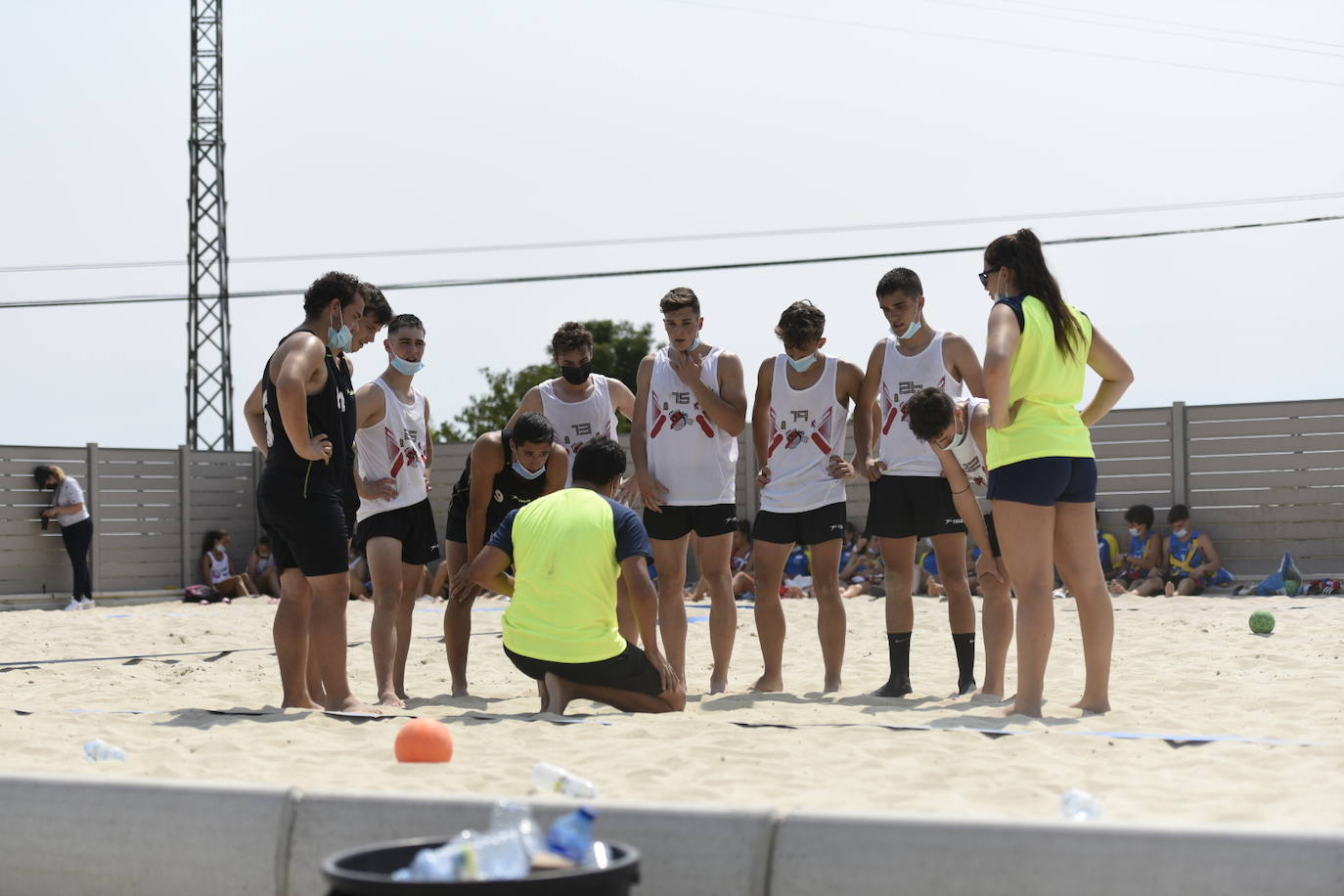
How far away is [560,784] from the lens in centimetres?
344

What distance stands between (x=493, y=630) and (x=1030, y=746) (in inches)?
273

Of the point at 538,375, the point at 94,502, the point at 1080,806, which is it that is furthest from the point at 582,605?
the point at 538,375

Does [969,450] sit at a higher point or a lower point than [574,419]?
lower

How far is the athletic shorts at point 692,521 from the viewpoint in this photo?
6395 millimetres

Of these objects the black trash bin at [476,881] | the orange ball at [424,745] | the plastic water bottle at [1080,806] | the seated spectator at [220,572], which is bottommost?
the seated spectator at [220,572]

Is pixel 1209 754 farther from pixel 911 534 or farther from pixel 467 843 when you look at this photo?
pixel 467 843

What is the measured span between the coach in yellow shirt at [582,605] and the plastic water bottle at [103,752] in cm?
154

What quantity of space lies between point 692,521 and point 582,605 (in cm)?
136

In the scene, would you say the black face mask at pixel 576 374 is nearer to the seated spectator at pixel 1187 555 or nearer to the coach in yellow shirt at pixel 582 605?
the coach in yellow shirt at pixel 582 605

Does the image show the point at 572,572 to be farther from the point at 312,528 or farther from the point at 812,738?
the point at 812,738

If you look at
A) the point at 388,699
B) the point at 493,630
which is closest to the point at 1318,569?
the point at 493,630

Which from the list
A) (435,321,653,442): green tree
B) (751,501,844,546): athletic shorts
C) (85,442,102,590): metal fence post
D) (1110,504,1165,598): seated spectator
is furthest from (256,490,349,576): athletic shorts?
(435,321,653,442): green tree

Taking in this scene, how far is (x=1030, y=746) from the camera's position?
412 centimetres

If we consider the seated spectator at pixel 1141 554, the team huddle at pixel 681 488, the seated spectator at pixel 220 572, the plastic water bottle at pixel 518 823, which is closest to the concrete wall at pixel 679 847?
the plastic water bottle at pixel 518 823
